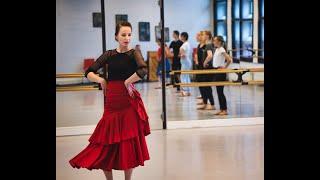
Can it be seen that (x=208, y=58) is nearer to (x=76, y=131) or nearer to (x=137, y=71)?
(x=76, y=131)

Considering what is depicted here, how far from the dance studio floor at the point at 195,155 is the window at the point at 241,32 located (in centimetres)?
502

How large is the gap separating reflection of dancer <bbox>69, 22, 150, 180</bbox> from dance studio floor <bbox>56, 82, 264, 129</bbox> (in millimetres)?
2389

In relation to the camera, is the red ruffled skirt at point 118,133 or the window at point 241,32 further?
the window at point 241,32

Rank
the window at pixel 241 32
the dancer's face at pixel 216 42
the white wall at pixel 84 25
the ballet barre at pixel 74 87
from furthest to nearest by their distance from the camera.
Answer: the window at pixel 241 32 < the dancer's face at pixel 216 42 < the white wall at pixel 84 25 < the ballet barre at pixel 74 87

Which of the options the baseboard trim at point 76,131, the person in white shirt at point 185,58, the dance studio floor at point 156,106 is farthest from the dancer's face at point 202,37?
the baseboard trim at point 76,131

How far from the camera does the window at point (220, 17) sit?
1422 centimetres

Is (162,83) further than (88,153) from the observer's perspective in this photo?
Yes

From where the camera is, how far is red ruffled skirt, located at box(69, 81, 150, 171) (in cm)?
609

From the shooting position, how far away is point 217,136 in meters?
9.70

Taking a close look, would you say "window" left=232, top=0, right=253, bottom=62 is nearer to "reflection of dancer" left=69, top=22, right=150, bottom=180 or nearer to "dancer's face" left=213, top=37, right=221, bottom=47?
"dancer's face" left=213, top=37, right=221, bottom=47

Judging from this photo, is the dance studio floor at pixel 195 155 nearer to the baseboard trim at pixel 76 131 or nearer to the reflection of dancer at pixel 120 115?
the baseboard trim at pixel 76 131
